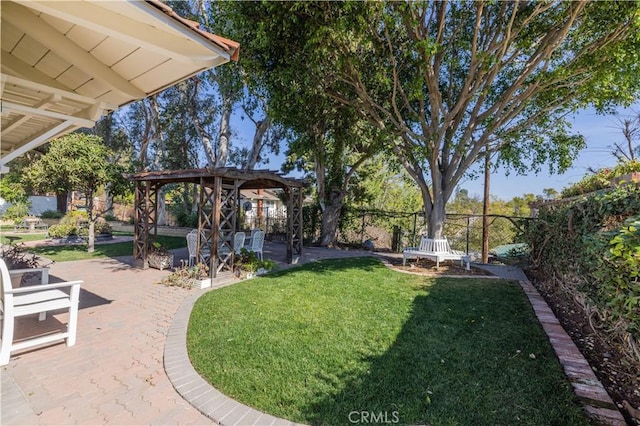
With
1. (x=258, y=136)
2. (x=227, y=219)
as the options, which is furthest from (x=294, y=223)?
(x=258, y=136)

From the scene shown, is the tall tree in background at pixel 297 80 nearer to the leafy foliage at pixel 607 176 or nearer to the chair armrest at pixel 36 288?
the leafy foliage at pixel 607 176

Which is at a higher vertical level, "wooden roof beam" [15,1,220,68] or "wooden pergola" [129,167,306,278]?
"wooden roof beam" [15,1,220,68]

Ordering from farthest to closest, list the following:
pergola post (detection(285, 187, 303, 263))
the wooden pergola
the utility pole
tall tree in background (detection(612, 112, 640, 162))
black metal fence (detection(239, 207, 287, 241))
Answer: black metal fence (detection(239, 207, 287, 241)), tall tree in background (detection(612, 112, 640, 162)), the utility pole, pergola post (detection(285, 187, 303, 263)), the wooden pergola

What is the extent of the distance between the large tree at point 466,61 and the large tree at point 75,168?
7.25 meters

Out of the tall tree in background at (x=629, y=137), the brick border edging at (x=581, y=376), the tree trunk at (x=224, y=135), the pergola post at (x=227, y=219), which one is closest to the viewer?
the brick border edging at (x=581, y=376)

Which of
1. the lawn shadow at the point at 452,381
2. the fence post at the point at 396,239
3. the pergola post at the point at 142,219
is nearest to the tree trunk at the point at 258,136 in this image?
the pergola post at the point at 142,219

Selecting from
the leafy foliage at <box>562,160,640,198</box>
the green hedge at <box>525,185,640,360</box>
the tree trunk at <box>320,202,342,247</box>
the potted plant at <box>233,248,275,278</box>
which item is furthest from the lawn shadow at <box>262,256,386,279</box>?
the leafy foliage at <box>562,160,640,198</box>

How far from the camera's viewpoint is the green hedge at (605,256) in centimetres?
213

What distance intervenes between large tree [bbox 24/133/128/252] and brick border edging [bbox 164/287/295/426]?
8.76 m

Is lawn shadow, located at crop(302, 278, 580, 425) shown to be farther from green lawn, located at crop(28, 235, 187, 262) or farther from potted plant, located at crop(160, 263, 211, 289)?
green lawn, located at crop(28, 235, 187, 262)

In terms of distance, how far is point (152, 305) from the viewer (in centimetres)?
528

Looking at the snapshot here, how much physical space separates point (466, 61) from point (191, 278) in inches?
393

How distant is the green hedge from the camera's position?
84.0 inches

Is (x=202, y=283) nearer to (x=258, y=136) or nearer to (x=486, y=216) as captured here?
(x=258, y=136)
